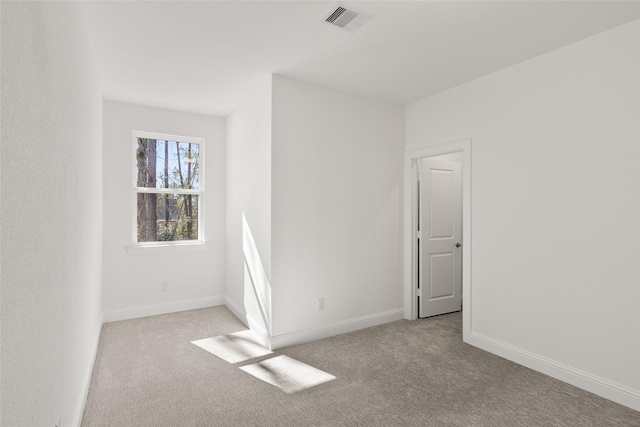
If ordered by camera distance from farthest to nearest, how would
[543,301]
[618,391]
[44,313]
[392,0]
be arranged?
[543,301] → [618,391] → [392,0] → [44,313]

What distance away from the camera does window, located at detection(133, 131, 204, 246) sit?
4.41 meters

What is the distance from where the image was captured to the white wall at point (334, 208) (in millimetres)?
3432

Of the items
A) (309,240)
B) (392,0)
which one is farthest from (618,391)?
(392,0)

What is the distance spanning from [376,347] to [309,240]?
4.09 ft

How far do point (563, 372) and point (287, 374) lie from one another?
2.21m

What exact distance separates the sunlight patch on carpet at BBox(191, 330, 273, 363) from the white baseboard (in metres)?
2.10

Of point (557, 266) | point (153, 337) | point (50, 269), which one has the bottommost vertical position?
point (153, 337)

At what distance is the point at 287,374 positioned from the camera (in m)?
2.82

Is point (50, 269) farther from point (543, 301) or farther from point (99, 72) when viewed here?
point (543, 301)

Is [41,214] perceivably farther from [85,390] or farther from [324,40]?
[324,40]

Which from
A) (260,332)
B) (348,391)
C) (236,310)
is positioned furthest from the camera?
(236,310)

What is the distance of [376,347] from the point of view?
11.1 feet

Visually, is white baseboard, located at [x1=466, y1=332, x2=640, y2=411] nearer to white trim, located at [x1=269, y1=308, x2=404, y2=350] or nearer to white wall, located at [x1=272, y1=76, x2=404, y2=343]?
white trim, located at [x1=269, y1=308, x2=404, y2=350]

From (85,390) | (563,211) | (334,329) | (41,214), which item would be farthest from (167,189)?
(563,211)
